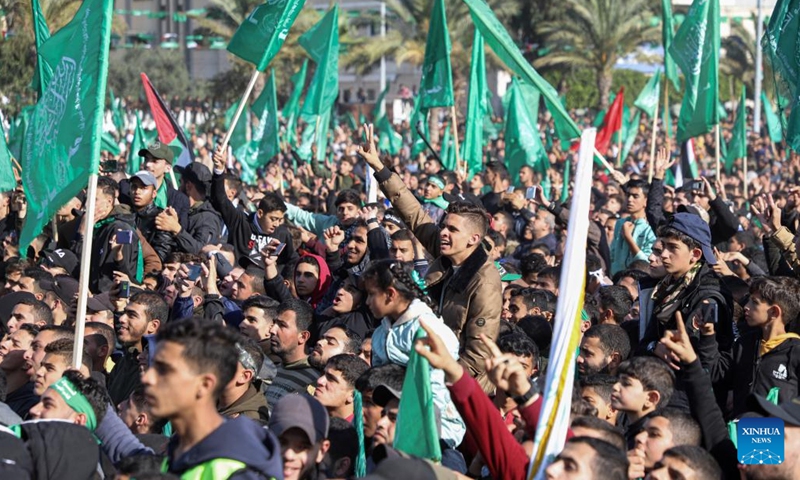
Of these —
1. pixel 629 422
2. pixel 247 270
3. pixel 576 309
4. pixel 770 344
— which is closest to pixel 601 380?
pixel 629 422

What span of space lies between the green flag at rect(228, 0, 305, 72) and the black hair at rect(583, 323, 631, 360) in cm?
426

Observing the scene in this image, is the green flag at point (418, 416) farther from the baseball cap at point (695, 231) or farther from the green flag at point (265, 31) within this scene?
the green flag at point (265, 31)

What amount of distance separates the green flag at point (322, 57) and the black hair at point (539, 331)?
8954 mm

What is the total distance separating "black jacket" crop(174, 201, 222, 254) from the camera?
9.89 m

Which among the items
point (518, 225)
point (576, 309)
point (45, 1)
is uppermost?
point (45, 1)

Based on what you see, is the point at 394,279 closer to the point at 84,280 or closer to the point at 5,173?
the point at 84,280

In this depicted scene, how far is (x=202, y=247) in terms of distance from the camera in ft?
31.1

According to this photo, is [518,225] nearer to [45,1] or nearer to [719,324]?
[719,324]

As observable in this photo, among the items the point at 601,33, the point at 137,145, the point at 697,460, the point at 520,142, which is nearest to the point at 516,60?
the point at 697,460

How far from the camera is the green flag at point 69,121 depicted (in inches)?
240

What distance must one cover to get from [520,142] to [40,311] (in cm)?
920

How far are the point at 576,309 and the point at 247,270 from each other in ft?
15.6

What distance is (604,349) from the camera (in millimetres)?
6645

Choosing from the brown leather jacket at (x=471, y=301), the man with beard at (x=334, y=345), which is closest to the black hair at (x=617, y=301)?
the man with beard at (x=334, y=345)
